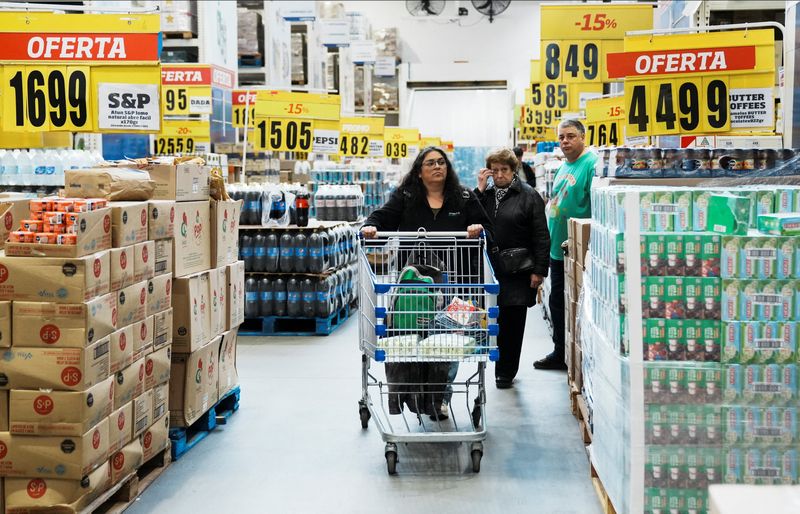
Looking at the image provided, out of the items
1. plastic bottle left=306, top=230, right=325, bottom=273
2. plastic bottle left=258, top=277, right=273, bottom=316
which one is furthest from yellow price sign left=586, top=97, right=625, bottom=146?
plastic bottle left=258, top=277, right=273, bottom=316

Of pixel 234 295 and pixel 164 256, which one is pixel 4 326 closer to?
pixel 164 256

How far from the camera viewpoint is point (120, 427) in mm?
4418

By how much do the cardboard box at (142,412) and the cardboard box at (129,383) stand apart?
1.8 inches

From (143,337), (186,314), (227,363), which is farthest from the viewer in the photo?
(227,363)

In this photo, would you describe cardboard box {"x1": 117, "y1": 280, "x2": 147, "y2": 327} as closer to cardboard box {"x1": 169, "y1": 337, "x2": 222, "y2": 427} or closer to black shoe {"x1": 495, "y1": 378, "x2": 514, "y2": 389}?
cardboard box {"x1": 169, "y1": 337, "x2": 222, "y2": 427}

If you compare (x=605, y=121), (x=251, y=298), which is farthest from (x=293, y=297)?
(x=605, y=121)

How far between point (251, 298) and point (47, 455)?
221 inches

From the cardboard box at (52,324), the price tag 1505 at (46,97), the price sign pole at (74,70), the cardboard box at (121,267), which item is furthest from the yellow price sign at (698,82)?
the cardboard box at (52,324)

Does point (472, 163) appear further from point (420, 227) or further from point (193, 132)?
point (420, 227)

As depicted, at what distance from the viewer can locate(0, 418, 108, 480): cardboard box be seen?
402cm

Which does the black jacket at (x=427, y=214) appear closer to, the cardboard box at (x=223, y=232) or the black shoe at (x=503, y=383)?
the cardboard box at (x=223, y=232)

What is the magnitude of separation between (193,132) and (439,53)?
2095cm

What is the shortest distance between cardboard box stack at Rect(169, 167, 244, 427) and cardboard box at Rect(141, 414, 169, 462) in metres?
0.26

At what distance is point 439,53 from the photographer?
108 feet
